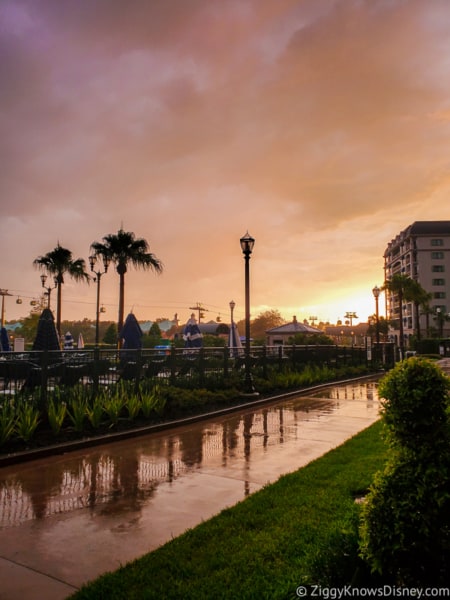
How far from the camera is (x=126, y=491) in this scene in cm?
579

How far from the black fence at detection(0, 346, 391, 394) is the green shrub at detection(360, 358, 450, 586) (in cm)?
765

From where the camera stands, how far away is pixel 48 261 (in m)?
35.4

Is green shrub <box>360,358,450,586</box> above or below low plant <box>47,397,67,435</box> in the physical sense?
above

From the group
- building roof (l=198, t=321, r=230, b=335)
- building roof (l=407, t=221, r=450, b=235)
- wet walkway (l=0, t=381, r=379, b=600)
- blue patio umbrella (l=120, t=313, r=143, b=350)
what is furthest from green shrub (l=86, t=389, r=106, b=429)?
building roof (l=407, t=221, r=450, b=235)

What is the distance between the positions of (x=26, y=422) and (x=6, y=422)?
386 mm

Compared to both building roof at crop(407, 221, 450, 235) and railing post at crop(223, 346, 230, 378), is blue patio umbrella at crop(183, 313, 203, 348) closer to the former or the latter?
railing post at crop(223, 346, 230, 378)

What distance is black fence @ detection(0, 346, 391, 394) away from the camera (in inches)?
345

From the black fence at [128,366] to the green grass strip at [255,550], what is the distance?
5507mm

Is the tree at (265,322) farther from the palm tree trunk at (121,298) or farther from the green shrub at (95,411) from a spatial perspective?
the green shrub at (95,411)

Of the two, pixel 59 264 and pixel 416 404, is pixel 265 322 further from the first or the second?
pixel 416 404

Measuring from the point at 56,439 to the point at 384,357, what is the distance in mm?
28780

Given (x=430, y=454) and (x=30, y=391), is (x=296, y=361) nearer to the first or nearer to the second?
(x=30, y=391)

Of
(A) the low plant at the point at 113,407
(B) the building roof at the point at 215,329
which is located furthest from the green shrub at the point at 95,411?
(B) the building roof at the point at 215,329

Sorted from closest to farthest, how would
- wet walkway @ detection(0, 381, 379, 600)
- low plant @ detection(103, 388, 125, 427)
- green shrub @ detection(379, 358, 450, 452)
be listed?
green shrub @ detection(379, 358, 450, 452)
wet walkway @ detection(0, 381, 379, 600)
low plant @ detection(103, 388, 125, 427)
